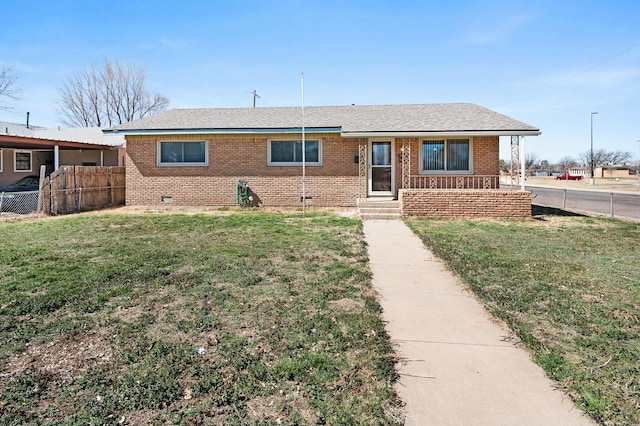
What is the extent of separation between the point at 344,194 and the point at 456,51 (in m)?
10.6

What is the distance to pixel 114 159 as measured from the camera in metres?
24.1

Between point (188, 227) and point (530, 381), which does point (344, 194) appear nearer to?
point (188, 227)

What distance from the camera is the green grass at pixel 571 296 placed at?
2.84 meters

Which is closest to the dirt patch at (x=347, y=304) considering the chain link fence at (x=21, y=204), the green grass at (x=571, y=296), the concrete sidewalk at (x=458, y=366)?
the concrete sidewalk at (x=458, y=366)

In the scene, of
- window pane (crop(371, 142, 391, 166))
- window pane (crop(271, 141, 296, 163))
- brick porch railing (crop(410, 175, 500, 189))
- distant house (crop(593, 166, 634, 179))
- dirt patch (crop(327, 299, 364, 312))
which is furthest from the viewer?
distant house (crop(593, 166, 634, 179))

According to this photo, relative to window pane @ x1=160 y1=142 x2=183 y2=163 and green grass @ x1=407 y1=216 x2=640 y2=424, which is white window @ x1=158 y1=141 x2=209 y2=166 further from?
green grass @ x1=407 y1=216 x2=640 y2=424

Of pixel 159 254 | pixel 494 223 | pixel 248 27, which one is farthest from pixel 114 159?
pixel 494 223

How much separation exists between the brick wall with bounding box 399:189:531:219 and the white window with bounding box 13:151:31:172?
22.5 m

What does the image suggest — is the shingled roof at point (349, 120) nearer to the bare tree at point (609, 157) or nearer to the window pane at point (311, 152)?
the window pane at point (311, 152)

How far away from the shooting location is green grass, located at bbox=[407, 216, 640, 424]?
9.32 ft

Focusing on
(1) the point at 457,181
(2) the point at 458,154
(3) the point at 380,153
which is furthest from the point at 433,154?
(3) the point at 380,153

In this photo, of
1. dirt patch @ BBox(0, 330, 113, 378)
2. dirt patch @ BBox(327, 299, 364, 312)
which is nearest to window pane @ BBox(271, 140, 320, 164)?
dirt patch @ BBox(327, 299, 364, 312)

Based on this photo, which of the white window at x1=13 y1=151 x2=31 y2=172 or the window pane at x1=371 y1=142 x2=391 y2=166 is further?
the white window at x1=13 y1=151 x2=31 y2=172

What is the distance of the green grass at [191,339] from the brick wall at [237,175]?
26.3 feet
